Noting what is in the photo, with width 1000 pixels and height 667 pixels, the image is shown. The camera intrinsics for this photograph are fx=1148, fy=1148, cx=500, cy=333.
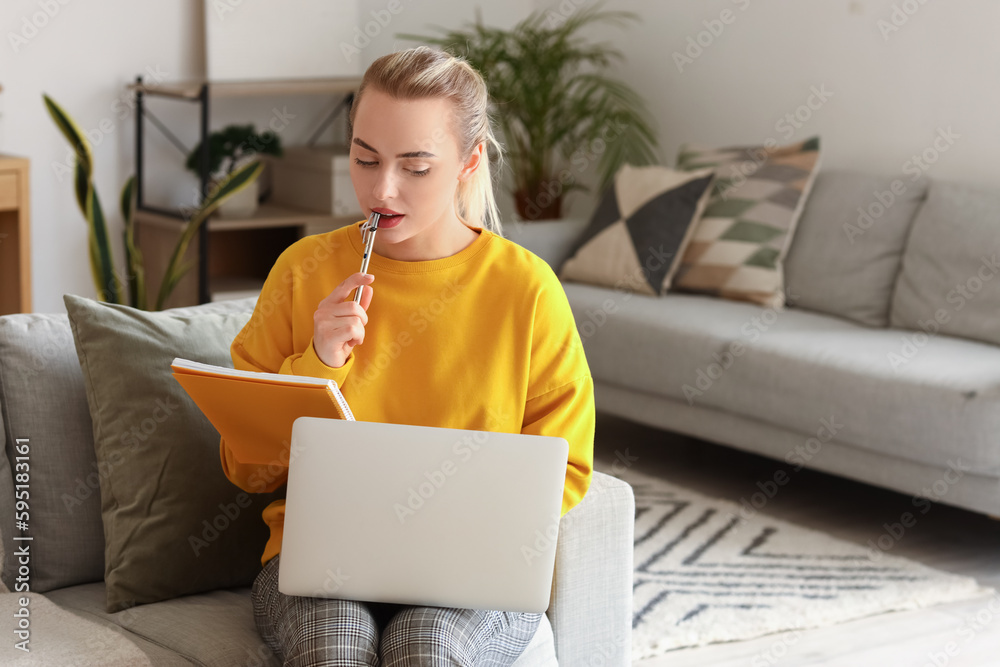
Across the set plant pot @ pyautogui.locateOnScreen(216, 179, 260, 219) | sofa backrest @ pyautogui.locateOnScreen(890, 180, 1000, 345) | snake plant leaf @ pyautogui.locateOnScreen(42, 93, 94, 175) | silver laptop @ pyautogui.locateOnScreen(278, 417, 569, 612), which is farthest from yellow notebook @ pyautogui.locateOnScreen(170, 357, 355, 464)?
plant pot @ pyautogui.locateOnScreen(216, 179, 260, 219)

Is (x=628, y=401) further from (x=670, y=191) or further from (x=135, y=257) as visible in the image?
(x=135, y=257)

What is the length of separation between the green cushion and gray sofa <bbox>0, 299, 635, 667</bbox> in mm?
29

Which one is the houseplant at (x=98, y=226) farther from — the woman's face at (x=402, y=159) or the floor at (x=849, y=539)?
the woman's face at (x=402, y=159)

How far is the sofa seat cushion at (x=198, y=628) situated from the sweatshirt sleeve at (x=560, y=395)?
0.20 m

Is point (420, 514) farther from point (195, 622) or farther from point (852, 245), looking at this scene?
point (852, 245)

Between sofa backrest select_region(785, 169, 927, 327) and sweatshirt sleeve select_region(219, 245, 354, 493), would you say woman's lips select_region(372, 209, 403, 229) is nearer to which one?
sweatshirt sleeve select_region(219, 245, 354, 493)

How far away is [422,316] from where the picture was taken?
146cm

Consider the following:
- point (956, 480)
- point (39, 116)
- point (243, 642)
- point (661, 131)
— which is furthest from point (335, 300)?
point (661, 131)

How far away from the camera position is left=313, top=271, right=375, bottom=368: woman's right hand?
1.34 metres

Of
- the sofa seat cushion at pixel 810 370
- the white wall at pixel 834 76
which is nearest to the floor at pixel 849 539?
the sofa seat cushion at pixel 810 370

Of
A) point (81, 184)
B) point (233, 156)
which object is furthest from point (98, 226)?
point (233, 156)

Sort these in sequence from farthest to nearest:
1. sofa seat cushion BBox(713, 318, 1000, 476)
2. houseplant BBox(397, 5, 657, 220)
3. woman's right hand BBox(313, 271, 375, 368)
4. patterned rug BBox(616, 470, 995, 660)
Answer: houseplant BBox(397, 5, 657, 220)
sofa seat cushion BBox(713, 318, 1000, 476)
patterned rug BBox(616, 470, 995, 660)
woman's right hand BBox(313, 271, 375, 368)

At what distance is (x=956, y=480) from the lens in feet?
8.78

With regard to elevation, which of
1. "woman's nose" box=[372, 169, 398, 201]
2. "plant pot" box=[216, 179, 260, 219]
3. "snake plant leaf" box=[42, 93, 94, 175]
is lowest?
"plant pot" box=[216, 179, 260, 219]
